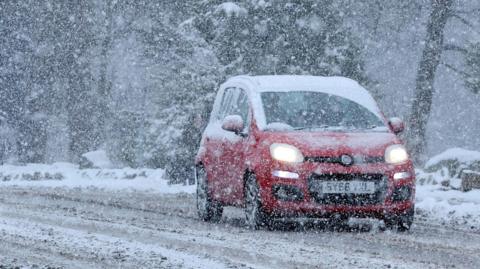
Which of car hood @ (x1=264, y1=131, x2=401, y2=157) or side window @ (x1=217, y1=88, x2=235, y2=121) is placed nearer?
A: car hood @ (x1=264, y1=131, x2=401, y2=157)

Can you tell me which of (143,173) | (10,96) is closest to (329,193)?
(143,173)

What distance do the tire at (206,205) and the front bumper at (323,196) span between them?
2.00m

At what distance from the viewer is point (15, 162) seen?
45.2 metres

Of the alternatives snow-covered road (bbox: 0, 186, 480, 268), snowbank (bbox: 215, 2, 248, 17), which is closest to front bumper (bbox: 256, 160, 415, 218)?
snow-covered road (bbox: 0, 186, 480, 268)

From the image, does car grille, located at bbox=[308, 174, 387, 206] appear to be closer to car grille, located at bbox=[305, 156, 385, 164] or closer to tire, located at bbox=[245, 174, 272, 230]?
car grille, located at bbox=[305, 156, 385, 164]

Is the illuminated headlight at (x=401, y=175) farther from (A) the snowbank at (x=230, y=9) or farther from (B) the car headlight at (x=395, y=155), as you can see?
(A) the snowbank at (x=230, y=9)

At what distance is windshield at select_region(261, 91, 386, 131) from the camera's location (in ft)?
37.0

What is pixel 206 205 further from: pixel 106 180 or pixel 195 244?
pixel 106 180

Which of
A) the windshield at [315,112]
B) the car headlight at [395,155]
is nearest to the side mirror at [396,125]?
the windshield at [315,112]

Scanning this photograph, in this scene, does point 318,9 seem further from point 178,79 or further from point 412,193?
point 412,193

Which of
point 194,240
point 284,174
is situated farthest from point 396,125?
point 194,240

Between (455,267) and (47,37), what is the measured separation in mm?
39587

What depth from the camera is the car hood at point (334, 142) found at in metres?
10.3

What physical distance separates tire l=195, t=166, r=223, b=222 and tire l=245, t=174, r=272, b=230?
57.4 inches
